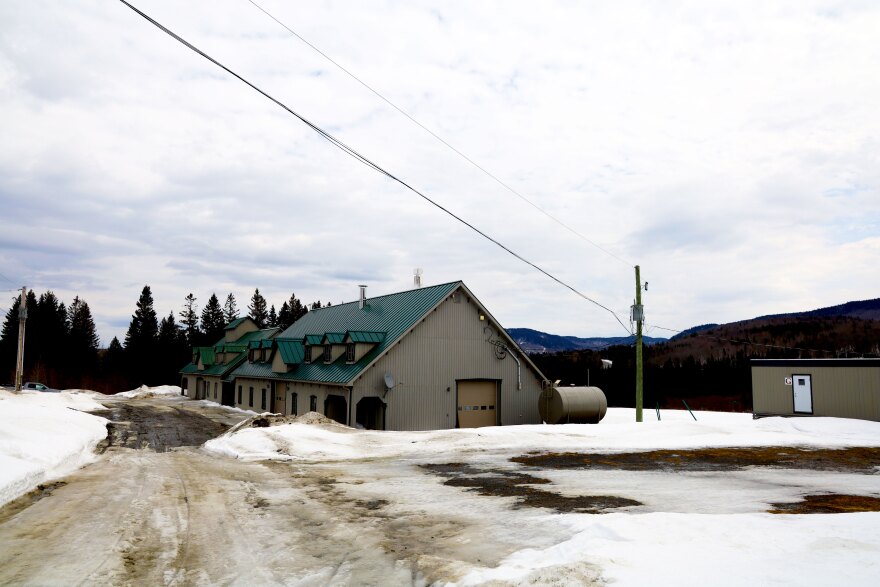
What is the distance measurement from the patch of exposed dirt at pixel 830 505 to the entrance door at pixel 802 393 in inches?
827

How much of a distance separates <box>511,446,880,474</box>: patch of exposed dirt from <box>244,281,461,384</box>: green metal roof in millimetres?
13288

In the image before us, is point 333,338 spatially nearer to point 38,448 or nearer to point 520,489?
point 38,448

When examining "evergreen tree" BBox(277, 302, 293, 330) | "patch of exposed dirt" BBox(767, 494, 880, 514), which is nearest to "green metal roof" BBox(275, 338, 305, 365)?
"patch of exposed dirt" BBox(767, 494, 880, 514)

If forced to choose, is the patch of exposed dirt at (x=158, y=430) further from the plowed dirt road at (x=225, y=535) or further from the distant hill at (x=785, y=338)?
the distant hill at (x=785, y=338)

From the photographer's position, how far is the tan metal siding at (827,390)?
28.9m

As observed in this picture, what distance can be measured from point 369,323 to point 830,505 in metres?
28.3

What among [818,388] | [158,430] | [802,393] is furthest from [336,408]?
[818,388]

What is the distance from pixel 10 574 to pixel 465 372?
87.9 ft

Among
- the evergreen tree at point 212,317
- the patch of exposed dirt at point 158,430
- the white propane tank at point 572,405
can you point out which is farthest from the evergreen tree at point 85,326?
the white propane tank at point 572,405

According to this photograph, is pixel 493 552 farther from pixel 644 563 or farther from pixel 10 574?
pixel 10 574

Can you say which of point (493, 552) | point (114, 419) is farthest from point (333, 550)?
→ point (114, 419)

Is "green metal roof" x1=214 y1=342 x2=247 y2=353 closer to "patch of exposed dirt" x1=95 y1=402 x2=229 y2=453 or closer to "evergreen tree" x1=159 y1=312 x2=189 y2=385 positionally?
"patch of exposed dirt" x1=95 y1=402 x2=229 y2=453

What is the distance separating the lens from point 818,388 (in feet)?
101

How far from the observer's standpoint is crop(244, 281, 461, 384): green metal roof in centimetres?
3184
